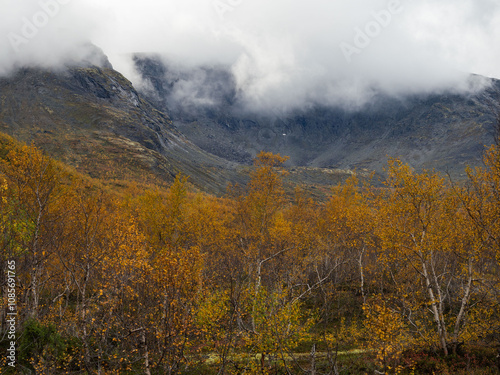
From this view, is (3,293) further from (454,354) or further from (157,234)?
(454,354)

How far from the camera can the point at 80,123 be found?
181500 millimetres

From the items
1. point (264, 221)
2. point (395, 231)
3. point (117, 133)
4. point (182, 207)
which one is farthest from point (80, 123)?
→ point (395, 231)

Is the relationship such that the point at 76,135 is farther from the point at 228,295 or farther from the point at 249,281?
the point at 228,295

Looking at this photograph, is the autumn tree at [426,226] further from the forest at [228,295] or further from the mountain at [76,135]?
the mountain at [76,135]

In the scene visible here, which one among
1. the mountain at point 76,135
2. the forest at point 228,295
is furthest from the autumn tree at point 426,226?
the mountain at point 76,135

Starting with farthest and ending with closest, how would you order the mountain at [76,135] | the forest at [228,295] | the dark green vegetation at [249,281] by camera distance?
the mountain at [76,135], the dark green vegetation at [249,281], the forest at [228,295]

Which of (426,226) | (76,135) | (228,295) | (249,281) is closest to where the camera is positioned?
(426,226)

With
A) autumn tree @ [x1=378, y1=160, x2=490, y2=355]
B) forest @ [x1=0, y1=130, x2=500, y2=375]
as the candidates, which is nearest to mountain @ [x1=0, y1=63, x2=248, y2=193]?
forest @ [x1=0, y1=130, x2=500, y2=375]

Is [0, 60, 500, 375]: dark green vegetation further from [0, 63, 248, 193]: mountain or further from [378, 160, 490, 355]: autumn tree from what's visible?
[0, 63, 248, 193]: mountain

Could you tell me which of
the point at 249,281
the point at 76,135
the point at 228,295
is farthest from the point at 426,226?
the point at 76,135

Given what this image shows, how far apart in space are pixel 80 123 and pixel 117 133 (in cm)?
2284

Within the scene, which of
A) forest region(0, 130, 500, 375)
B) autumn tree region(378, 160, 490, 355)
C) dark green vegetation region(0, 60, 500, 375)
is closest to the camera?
forest region(0, 130, 500, 375)

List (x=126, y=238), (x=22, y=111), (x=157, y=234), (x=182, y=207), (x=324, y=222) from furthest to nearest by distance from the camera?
(x=22, y=111), (x=324, y=222), (x=182, y=207), (x=157, y=234), (x=126, y=238)

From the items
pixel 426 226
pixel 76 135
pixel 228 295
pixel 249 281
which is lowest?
pixel 228 295
